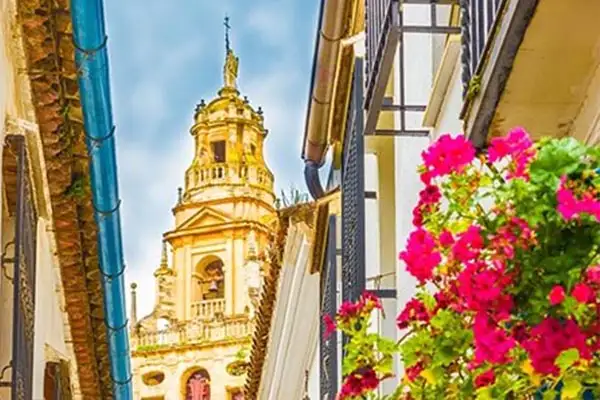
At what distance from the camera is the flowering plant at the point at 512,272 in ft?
14.1

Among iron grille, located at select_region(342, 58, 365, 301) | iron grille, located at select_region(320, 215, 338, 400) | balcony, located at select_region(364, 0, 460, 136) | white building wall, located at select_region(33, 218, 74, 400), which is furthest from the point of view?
iron grille, located at select_region(320, 215, 338, 400)

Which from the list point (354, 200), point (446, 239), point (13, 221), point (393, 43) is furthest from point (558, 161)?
point (354, 200)

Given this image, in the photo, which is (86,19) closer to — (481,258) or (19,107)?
(19,107)

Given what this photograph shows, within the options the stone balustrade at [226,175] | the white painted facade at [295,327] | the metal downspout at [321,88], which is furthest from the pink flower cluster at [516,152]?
the stone balustrade at [226,175]

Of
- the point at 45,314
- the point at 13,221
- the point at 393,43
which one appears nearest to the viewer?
the point at 393,43

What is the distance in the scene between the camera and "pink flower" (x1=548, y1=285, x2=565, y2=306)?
4293 millimetres

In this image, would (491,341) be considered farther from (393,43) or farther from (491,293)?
(393,43)

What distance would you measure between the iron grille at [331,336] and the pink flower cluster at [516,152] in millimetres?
7632

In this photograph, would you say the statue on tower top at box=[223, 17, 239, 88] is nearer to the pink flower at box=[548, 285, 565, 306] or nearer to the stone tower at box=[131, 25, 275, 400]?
the stone tower at box=[131, 25, 275, 400]

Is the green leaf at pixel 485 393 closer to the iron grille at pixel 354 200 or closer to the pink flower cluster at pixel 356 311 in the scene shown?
the pink flower cluster at pixel 356 311

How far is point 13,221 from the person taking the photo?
8914mm

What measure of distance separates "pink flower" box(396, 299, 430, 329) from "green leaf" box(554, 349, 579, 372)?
946 millimetres

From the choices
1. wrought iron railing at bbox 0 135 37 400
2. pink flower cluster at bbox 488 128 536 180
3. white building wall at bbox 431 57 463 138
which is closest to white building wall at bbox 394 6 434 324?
white building wall at bbox 431 57 463 138

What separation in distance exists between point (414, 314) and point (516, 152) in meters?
0.81
